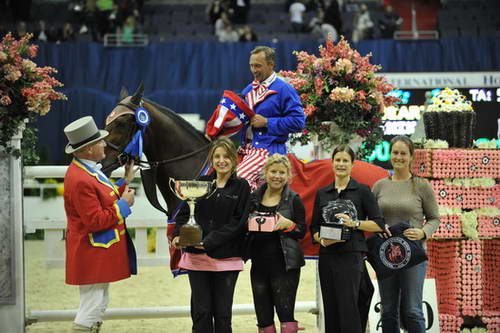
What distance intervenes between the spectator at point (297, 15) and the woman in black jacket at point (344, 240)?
1207 centimetres

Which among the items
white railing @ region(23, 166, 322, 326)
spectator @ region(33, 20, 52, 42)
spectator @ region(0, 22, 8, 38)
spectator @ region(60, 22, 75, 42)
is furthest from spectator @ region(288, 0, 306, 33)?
white railing @ region(23, 166, 322, 326)

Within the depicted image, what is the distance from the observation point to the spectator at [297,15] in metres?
16.0

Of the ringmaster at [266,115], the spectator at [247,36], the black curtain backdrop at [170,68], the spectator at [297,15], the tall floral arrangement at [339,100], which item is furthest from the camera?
the spectator at [297,15]

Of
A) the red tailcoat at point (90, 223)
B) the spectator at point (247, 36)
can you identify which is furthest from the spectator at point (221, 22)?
the red tailcoat at point (90, 223)

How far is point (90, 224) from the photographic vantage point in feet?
13.9

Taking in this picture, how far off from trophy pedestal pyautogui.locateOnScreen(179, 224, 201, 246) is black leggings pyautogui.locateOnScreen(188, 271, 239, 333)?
258 mm

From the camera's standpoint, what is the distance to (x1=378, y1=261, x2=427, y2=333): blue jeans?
14.5ft

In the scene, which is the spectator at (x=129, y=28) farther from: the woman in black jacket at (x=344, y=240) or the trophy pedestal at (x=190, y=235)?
the trophy pedestal at (x=190, y=235)

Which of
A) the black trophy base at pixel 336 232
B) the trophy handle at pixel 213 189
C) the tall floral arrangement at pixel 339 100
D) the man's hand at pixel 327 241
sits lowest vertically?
the man's hand at pixel 327 241

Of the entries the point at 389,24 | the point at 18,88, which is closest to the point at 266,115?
the point at 18,88

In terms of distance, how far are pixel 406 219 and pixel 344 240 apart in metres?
0.52

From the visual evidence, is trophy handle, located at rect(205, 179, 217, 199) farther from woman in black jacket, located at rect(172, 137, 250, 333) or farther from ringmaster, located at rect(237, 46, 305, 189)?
ringmaster, located at rect(237, 46, 305, 189)

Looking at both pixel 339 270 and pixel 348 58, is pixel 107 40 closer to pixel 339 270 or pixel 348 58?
pixel 348 58

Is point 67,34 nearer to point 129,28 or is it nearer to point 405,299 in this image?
point 129,28
